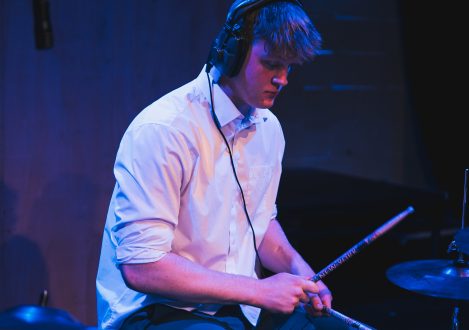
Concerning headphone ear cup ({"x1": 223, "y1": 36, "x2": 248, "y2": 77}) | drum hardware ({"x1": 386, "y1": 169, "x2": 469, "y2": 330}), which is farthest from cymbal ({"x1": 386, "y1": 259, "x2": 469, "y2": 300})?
headphone ear cup ({"x1": 223, "y1": 36, "x2": 248, "y2": 77})

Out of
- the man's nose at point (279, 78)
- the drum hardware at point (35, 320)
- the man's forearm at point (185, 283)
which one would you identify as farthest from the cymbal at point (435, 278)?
the drum hardware at point (35, 320)

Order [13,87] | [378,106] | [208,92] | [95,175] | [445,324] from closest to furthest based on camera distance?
[208,92] → [13,87] → [95,175] → [445,324] → [378,106]

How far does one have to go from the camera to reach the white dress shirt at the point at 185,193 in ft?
5.27

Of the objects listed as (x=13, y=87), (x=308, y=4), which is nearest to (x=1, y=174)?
(x=13, y=87)

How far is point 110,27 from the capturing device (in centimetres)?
272

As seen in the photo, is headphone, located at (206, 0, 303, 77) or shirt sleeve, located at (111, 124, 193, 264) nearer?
shirt sleeve, located at (111, 124, 193, 264)

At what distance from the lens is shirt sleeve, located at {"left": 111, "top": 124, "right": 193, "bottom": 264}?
5.21 feet

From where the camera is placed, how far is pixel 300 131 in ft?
12.4

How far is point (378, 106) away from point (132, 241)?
2.83 m

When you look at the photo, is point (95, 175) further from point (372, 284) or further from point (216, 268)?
point (372, 284)

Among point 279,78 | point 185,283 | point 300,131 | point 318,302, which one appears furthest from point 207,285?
point 300,131

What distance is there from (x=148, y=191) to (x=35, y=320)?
62cm

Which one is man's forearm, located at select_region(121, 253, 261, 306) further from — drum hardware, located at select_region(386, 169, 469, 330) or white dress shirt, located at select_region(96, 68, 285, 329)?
drum hardware, located at select_region(386, 169, 469, 330)

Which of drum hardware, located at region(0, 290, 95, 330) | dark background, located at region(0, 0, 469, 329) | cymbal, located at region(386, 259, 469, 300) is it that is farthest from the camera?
dark background, located at region(0, 0, 469, 329)
